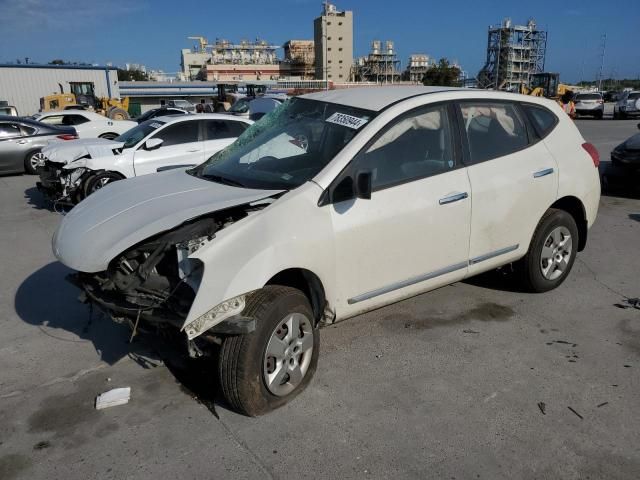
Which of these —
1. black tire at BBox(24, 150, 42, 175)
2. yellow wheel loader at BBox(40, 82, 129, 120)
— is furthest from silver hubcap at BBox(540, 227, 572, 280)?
yellow wheel loader at BBox(40, 82, 129, 120)

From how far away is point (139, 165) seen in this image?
9148 millimetres

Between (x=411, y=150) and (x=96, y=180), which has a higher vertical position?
(x=411, y=150)

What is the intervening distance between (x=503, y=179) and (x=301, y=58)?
145349 millimetres

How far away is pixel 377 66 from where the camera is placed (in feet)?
472

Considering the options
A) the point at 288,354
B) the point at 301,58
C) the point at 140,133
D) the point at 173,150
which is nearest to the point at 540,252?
the point at 288,354

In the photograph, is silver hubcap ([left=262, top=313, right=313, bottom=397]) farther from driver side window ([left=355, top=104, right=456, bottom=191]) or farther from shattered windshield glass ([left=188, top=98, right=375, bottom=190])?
driver side window ([left=355, top=104, right=456, bottom=191])

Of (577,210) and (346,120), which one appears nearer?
(346,120)

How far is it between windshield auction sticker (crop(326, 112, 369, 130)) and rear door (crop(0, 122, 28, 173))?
11.8 metres

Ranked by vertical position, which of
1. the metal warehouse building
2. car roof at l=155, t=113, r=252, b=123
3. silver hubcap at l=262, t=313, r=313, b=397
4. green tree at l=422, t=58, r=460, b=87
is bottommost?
silver hubcap at l=262, t=313, r=313, b=397

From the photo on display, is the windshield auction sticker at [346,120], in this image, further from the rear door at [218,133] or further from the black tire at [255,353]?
the rear door at [218,133]

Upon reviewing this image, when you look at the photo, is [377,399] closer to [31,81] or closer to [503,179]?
[503,179]

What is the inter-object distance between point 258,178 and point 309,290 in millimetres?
909

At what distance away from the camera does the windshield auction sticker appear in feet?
12.0

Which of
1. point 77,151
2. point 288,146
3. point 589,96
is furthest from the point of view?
point 589,96
